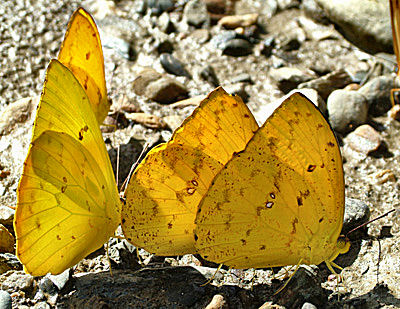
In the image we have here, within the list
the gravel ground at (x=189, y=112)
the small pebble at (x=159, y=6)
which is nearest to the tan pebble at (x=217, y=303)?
the gravel ground at (x=189, y=112)

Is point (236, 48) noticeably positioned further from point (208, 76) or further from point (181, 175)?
point (181, 175)

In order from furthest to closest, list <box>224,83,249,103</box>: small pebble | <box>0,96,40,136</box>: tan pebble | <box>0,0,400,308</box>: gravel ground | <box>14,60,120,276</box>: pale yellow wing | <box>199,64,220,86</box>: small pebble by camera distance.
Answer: <box>199,64,220,86</box>: small pebble → <box>224,83,249,103</box>: small pebble → <box>0,96,40,136</box>: tan pebble → <box>0,0,400,308</box>: gravel ground → <box>14,60,120,276</box>: pale yellow wing

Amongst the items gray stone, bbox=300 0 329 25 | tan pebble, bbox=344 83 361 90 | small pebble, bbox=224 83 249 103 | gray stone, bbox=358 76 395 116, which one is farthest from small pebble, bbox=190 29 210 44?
gray stone, bbox=358 76 395 116

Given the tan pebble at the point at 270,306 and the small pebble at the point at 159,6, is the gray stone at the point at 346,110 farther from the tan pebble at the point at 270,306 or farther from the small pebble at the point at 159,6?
the small pebble at the point at 159,6

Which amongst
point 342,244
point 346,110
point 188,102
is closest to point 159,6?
point 188,102

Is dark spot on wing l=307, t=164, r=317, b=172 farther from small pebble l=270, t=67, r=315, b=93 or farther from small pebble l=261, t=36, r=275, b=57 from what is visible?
small pebble l=261, t=36, r=275, b=57

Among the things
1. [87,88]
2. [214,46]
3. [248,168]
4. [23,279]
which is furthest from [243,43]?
[23,279]
